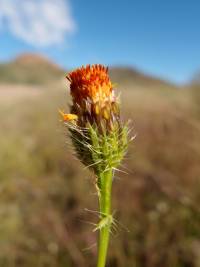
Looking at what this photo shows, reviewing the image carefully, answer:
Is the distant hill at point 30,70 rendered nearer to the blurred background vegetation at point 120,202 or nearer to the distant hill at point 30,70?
the distant hill at point 30,70

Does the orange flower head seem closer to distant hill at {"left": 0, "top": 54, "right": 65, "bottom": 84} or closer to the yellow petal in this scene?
the yellow petal

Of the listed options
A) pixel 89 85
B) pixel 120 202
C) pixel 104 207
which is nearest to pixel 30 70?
pixel 120 202

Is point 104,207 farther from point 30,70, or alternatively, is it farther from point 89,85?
point 30,70

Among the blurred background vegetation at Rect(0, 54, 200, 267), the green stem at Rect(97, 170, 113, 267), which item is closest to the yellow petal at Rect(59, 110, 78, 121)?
the blurred background vegetation at Rect(0, 54, 200, 267)

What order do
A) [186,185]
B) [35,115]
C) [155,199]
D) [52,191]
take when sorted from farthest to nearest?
1. [35,115]
2. [52,191]
3. [186,185]
4. [155,199]

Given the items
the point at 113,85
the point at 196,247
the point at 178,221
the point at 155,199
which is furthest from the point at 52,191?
the point at 113,85

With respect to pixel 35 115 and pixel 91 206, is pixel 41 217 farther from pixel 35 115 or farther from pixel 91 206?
pixel 35 115

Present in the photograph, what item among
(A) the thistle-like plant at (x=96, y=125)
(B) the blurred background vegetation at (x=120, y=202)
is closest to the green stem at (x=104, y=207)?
(A) the thistle-like plant at (x=96, y=125)
